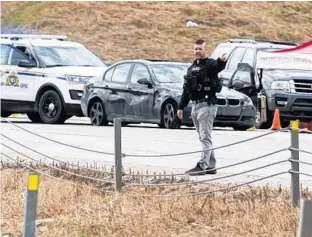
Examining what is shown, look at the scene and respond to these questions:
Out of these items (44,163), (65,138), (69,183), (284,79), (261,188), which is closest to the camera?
(261,188)

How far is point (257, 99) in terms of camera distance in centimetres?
2131

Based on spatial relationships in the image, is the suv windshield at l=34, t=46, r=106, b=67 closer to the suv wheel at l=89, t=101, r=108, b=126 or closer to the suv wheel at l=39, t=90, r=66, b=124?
the suv wheel at l=39, t=90, r=66, b=124

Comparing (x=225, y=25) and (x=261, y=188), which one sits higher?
(x=225, y=25)

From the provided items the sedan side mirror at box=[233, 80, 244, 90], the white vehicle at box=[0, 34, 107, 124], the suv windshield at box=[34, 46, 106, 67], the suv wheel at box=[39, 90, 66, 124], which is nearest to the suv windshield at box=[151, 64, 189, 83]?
the sedan side mirror at box=[233, 80, 244, 90]

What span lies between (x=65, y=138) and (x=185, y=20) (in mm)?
27579

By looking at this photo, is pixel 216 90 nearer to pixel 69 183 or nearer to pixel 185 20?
pixel 69 183

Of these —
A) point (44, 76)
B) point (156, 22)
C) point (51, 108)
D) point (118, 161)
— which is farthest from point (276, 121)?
point (156, 22)

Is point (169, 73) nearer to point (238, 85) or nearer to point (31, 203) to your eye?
point (238, 85)

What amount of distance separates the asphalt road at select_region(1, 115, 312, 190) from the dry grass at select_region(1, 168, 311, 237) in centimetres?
158

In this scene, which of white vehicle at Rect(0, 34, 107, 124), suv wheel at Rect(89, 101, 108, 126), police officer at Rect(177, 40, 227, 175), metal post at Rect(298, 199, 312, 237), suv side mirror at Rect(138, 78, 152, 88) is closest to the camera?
metal post at Rect(298, 199, 312, 237)

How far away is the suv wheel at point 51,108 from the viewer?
21750 millimetres

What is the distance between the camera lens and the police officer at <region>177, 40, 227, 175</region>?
488 inches

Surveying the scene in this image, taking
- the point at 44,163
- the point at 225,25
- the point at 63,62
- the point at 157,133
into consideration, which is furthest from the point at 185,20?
the point at 44,163

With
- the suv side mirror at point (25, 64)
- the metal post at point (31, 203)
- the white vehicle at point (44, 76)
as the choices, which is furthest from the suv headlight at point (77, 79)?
the metal post at point (31, 203)
